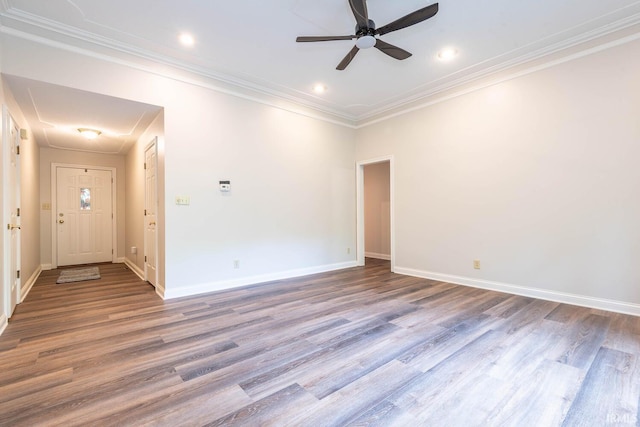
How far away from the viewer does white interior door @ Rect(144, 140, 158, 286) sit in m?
4.10

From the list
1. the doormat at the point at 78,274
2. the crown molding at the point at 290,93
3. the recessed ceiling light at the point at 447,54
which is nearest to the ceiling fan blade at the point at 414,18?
the recessed ceiling light at the point at 447,54

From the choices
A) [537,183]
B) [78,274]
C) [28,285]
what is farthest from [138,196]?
[537,183]

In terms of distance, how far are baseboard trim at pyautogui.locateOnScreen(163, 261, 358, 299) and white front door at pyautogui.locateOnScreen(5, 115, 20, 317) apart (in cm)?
151

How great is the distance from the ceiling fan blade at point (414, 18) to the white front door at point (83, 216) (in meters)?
6.79

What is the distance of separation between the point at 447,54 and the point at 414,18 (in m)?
1.31

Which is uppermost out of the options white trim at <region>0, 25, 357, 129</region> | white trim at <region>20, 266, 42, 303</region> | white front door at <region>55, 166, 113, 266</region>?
white trim at <region>0, 25, 357, 129</region>

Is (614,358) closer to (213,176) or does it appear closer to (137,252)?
(213,176)

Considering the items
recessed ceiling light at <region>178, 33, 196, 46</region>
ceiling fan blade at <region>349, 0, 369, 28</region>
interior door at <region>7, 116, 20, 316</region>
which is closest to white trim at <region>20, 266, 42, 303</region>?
interior door at <region>7, 116, 20, 316</region>

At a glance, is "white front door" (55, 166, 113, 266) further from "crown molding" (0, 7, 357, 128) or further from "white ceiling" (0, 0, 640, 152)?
"crown molding" (0, 7, 357, 128)

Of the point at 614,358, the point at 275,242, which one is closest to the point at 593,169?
the point at 614,358

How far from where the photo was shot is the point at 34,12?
266cm

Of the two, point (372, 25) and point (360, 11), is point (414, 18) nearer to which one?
point (372, 25)

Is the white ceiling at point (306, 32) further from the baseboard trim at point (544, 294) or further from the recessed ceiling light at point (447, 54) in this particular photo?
the baseboard trim at point (544, 294)

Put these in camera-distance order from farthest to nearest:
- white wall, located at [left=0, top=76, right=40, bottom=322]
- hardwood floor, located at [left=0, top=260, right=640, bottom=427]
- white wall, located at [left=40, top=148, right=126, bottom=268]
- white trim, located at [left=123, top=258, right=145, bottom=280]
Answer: white wall, located at [left=40, top=148, right=126, bottom=268] < white trim, located at [left=123, top=258, right=145, bottom=280] < white wall, located at [left=0, top=76, right=40, bottom=322] < hardwood floor, located at [left=0, top=260, right=640, bottom=427]
